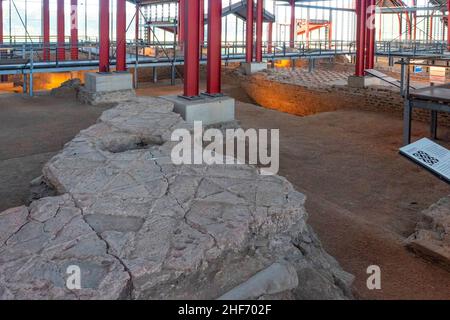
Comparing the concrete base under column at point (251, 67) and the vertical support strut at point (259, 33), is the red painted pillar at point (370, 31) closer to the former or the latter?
the concrete base under column at point (251, 67)

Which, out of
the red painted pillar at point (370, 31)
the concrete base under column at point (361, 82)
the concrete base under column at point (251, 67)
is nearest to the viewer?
the red painted pillar at point (370, 31)

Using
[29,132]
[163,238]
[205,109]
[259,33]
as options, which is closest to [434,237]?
[163,238]

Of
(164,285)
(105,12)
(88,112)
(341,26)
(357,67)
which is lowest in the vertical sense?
(164,285)

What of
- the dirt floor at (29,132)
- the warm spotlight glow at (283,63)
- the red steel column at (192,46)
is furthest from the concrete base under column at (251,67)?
the red steel column at (192,46)

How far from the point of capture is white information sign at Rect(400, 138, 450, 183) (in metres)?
4.99

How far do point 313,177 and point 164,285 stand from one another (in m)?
4.36

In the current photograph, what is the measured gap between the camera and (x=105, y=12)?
456 inches

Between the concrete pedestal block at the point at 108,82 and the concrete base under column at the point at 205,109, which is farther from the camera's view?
the concrete pedestal block at the point at 108,82

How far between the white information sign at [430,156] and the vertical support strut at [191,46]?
4.76 m

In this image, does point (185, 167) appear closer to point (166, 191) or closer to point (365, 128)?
point (166, 191)

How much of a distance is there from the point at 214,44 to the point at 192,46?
0.58m

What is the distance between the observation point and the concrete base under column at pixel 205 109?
859 centimetres

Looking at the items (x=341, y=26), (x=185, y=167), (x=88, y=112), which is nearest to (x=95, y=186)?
(x=185, y=167)

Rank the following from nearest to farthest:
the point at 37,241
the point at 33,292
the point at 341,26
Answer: the point at 33,292 → the point at 37,241 → the point at 341,26
